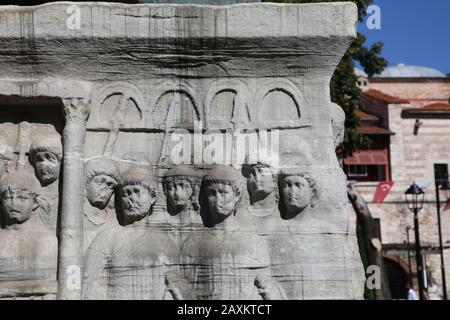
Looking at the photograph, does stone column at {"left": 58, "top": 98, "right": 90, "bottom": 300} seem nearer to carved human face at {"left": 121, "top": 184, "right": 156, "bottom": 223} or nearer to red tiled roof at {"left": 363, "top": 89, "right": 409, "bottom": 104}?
carved human face at {"left": 121, "top": 184, "right": 156, "bottom": 223}

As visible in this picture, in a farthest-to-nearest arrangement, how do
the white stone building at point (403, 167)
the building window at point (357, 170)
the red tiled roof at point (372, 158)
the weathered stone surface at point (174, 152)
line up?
the building window at point (357, 170), the red tiled roof at point (372, 158), the white stone building at point (403, 167), the weathered stone surface at point (174, 152)

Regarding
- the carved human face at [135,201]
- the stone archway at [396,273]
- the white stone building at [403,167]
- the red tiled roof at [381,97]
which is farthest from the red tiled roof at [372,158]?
the carved human face at [135,201]

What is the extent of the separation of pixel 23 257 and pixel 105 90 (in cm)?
126

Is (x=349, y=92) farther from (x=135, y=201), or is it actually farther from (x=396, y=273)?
(x=396, y=273)

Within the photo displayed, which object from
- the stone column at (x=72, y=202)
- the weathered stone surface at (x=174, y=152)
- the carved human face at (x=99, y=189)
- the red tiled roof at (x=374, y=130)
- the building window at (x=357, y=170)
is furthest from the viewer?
the building window at (x=357, y=170)

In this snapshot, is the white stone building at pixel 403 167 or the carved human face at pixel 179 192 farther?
the white stone building at pixel 403 167

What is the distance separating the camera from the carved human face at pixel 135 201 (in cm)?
492

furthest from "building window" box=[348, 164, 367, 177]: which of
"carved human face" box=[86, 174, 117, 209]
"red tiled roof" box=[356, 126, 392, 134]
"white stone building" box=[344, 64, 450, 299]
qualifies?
"carved human face" box=[86, 174, 117, 209]

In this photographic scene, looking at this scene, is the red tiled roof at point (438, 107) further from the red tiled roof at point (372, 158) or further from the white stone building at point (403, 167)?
the red tiled roof at point (372, 158)

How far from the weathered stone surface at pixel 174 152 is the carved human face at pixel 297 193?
1 cm

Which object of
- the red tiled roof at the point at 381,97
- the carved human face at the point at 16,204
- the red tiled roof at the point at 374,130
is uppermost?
the red tiled roof at the point at 381,97

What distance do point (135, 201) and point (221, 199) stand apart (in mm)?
571
